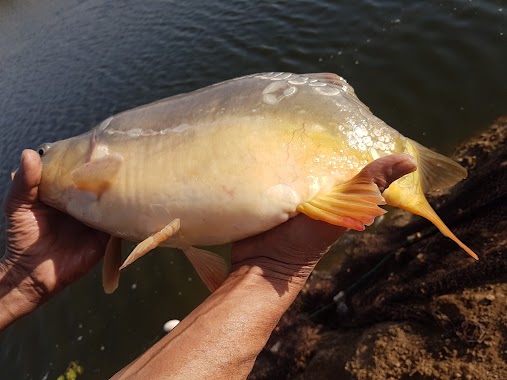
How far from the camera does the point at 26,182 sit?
2.97 m

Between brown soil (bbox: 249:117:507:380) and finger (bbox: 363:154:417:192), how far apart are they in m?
1.32

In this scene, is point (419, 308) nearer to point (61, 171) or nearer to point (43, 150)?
point (61, 171)

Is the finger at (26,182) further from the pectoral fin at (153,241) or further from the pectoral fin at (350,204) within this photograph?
the pectoral fin at (350,204)

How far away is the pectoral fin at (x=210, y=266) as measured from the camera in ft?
9.39

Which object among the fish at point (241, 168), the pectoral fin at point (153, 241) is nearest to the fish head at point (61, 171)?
the fish at point (241, 168)

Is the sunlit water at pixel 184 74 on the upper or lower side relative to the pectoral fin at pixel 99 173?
lower

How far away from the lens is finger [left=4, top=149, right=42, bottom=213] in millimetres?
2928

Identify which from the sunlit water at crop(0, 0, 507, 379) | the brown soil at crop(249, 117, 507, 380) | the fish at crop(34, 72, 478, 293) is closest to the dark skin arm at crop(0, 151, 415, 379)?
the fish at crop(34, 72, 478, 293)

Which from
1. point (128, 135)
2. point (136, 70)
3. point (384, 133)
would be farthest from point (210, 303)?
point (136, 70)

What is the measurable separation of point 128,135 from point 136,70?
30.4 ft

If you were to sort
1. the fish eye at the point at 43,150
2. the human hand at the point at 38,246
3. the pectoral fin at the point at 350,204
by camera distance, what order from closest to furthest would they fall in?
the pectoral fin at the point at 350,204
the human hand at the point at 38,246
the fish eye at the point at 43,150

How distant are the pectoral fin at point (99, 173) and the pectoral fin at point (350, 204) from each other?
50.8 inches

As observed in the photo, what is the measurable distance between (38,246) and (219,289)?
5.12ft

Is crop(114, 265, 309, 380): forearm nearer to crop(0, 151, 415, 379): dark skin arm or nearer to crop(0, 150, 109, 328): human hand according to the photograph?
crop(0, 151, 415, 379): dark skin arm
